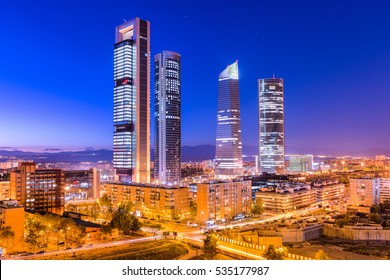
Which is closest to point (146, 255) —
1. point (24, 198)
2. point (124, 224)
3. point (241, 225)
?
point (124, 224)

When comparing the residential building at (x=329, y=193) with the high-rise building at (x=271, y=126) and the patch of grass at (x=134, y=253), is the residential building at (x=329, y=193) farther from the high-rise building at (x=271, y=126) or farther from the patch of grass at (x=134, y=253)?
the high-rise building at (x=271, y=126)

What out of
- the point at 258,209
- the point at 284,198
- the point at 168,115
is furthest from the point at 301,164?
the point at 258,209

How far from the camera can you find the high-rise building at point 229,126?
844 inches

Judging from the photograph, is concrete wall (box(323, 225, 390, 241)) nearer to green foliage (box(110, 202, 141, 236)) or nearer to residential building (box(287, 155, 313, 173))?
green foliage (box(110, 202, 141, 236))

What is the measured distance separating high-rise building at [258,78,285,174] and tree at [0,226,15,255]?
1950cm

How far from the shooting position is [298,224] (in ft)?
26.8

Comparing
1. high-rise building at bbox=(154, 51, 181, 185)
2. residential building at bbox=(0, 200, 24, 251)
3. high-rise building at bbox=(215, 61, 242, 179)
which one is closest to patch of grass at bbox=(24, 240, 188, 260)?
residential building at bbox=(0, 200, 24, 251)

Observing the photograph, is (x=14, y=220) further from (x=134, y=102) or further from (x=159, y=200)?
(x=134, y=102)

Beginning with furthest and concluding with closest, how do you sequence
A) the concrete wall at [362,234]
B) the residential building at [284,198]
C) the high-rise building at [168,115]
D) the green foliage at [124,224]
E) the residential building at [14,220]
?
the high-rise building at [168,115] < the residential building at [284,198] < the concrete wall at [362,234] < the green foliage at [124,224] < the residential building at [14,220]

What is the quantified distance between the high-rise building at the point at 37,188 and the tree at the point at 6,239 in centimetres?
361

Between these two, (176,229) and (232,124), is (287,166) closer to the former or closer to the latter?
(232,124)

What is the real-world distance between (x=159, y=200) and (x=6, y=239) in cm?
427

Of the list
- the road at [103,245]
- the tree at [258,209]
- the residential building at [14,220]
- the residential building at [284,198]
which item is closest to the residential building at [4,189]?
the residential building at [14,220]
